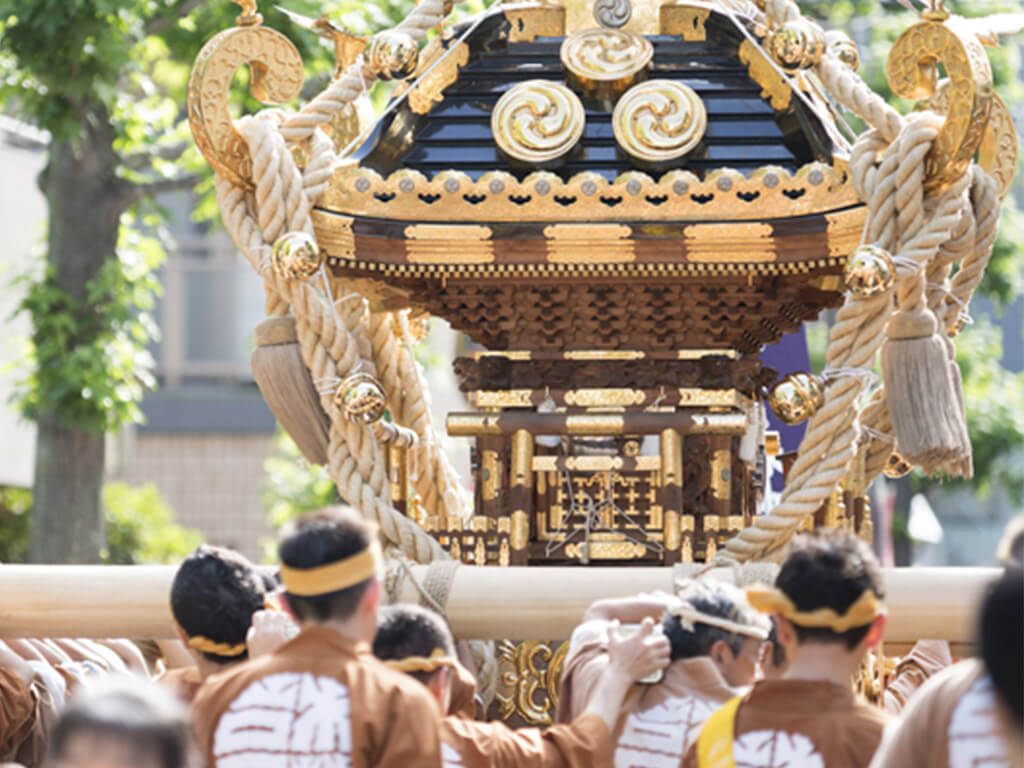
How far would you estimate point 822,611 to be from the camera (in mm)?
2982

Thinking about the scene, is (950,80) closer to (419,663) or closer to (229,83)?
(229,83)

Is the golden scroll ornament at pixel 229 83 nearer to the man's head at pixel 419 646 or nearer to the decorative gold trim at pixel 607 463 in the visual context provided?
the decorative gold trim at pixel 607 463

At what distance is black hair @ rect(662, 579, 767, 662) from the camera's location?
3410 millimetres

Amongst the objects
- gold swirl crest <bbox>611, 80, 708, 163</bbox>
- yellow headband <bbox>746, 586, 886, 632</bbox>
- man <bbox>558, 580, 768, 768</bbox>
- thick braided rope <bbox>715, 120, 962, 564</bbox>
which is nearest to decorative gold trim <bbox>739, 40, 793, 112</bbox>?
gold swirl crest <bbox>611, 80, 708, 163</bbox>

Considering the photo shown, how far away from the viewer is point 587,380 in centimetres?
569

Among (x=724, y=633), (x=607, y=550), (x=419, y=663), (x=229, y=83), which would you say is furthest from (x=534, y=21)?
(x=419, y=663)

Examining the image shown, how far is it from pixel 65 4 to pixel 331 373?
5.12m

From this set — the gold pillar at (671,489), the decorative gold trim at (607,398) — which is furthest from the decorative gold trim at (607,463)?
the decorative gold trim at (607,398)

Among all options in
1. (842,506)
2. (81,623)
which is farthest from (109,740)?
(842,506)

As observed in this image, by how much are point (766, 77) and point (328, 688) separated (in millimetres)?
3130

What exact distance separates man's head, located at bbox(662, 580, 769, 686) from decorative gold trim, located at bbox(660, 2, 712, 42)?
2.80 metres

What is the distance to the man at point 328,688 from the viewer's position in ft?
9.90

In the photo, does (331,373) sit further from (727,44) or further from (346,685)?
(346,685)

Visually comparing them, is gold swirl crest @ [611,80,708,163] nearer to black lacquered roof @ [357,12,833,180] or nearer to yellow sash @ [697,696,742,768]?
black lacquered roof @ [357,12,833,180]
